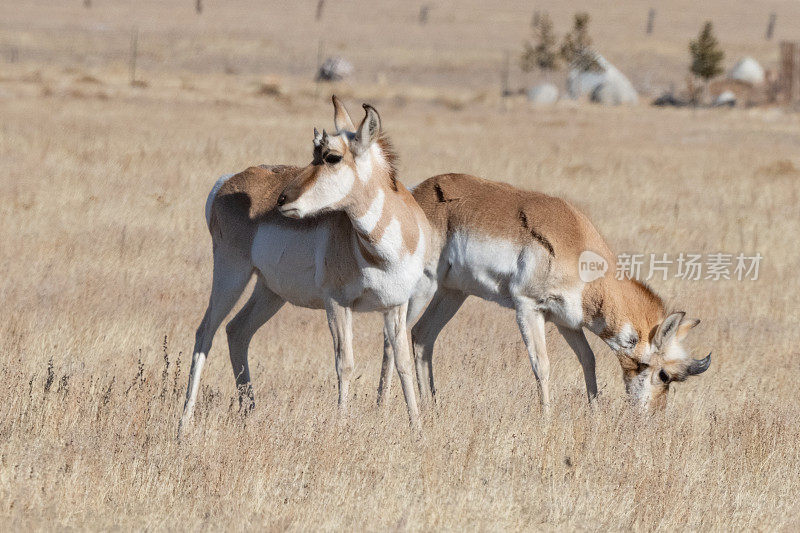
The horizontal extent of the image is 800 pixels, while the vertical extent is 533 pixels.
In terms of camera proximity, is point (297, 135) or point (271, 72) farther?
point (271, 72)

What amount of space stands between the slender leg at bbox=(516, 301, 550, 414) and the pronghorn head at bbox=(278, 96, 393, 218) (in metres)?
1.73

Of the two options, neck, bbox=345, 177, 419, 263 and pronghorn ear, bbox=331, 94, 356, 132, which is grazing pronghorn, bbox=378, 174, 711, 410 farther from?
pronghorn ear, bbox=331, 94, 356, 132

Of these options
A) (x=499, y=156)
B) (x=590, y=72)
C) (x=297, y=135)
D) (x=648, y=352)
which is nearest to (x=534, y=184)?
(x=499, y=156)

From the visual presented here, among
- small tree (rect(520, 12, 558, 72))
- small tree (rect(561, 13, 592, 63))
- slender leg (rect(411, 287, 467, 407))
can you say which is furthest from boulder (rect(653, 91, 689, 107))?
slender leg (rect(411, 287, 467, 407))

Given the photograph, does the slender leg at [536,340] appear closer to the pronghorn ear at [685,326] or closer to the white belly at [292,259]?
the pronghorn ear at [685,326]

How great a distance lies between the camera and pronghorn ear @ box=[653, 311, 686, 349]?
6941 millimetres

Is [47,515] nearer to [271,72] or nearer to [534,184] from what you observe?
[534,184]

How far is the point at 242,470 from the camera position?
5621mm

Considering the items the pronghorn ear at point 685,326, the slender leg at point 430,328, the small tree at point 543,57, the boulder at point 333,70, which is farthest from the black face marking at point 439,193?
the small tree at point 543,57

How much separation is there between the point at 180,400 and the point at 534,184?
11.2m

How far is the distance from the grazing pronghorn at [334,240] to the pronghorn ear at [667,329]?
5.44ft

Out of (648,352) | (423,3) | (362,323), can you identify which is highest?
(423,3)

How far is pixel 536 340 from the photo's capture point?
7.36 meters

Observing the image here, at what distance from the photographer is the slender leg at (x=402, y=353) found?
6.57 meters
